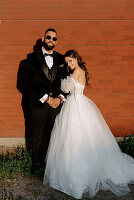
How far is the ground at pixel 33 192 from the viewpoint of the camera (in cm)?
263

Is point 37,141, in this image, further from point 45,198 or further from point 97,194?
point 97,194

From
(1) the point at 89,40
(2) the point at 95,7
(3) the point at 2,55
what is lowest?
(3) the point at 2,55

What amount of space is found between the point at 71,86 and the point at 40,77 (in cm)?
54

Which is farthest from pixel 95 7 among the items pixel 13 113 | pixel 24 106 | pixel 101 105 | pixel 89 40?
pixel 13 113

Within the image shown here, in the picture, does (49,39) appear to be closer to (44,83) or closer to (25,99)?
(44,83)

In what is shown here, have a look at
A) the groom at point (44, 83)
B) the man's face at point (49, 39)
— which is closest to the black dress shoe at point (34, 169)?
the groom at point (44, 83)

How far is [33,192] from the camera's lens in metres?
2.75

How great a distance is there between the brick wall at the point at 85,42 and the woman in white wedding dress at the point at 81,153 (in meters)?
1.02

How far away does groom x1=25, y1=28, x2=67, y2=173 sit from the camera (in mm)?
3066

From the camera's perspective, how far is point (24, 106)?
4.09m

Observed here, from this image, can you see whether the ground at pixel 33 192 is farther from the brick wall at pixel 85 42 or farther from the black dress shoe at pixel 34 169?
the brick wall at pixel 85 42

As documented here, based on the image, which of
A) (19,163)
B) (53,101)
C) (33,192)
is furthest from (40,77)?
(33,192)

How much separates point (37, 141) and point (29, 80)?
1.03 m

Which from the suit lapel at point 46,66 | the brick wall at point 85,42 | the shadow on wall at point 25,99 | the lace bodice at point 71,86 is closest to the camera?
the lace bodice at point 71,86
